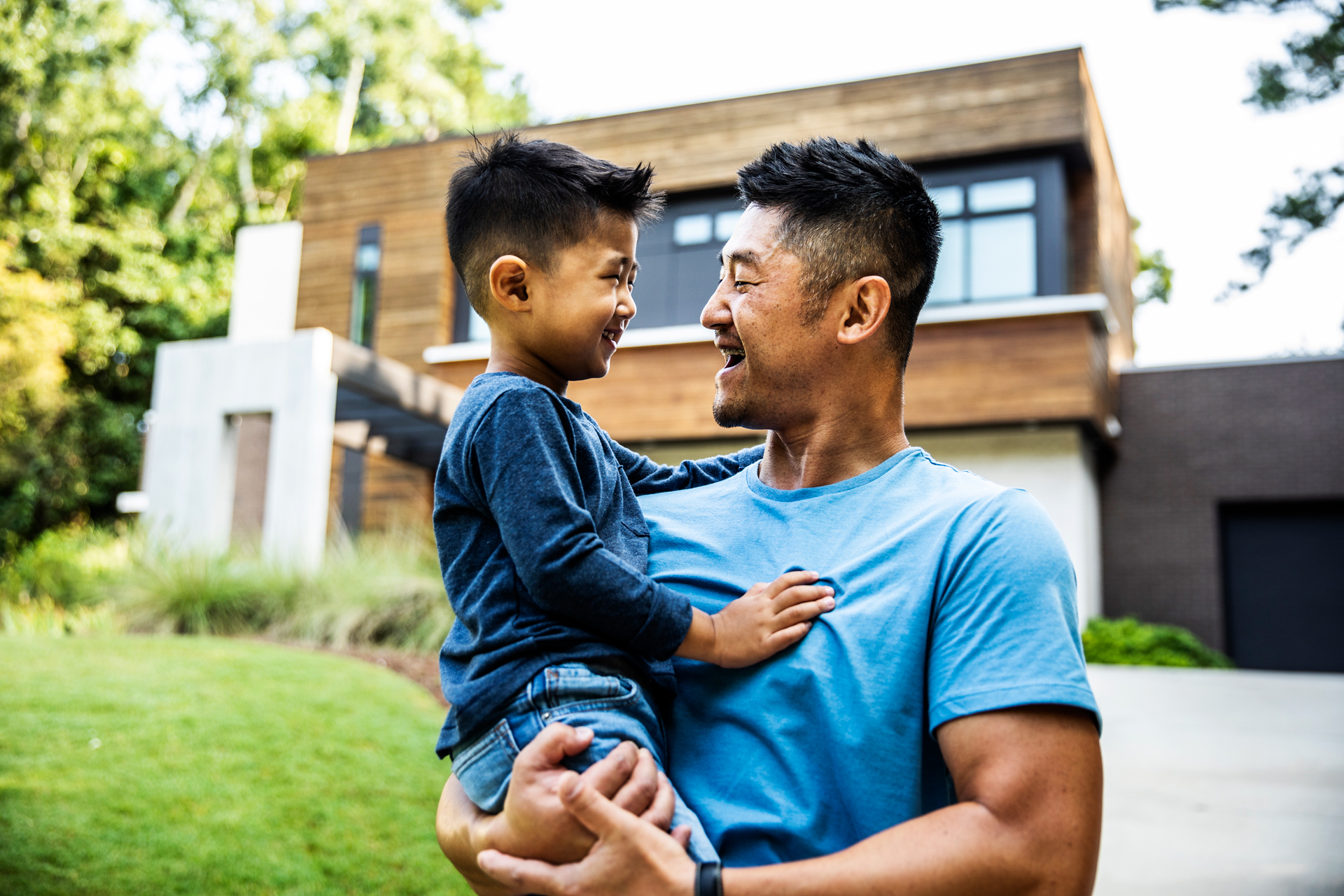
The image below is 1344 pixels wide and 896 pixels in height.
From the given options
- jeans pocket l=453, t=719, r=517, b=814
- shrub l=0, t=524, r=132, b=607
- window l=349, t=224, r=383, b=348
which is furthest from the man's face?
window l=349, t=224, r=383, b=348

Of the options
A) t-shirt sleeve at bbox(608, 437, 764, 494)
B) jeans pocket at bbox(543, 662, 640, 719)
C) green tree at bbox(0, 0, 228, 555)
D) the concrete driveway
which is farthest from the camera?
green tree at bbox(0, 0, 228, 555)

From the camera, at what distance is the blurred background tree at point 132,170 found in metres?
22.3

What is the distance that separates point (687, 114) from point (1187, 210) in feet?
44.8

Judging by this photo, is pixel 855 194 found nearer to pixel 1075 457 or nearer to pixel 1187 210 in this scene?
pixel 1075 457

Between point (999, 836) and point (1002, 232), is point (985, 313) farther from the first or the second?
point (999, 836)

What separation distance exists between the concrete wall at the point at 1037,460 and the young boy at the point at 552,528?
1044cm

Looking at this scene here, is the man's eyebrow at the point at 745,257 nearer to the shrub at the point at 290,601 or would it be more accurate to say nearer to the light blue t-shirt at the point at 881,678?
the light blue t-shirt at the point at 881,678

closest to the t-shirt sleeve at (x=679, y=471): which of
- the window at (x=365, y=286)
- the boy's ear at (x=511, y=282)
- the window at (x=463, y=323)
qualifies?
the boy's ear at (x=511, y=282)

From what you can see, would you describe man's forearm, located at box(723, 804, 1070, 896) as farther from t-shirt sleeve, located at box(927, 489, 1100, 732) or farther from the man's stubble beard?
the man's stubble beard

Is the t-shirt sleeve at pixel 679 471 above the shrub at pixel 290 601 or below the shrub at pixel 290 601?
above

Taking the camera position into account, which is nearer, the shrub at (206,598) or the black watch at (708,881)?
the black watch at (708,881)

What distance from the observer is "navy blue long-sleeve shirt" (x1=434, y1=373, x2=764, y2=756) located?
5.06ft

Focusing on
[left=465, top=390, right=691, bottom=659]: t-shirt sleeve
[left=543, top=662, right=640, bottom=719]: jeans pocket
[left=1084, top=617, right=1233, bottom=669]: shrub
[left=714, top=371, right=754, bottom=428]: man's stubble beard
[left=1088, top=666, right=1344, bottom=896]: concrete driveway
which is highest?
[left=714, top=371, right=754, bottom=428]: man's stubble beard

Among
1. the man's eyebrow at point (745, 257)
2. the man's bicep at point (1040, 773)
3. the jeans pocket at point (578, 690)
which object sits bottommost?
the man's bicep at point (1040, 773)
